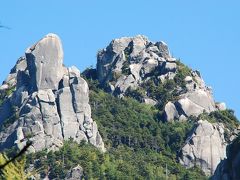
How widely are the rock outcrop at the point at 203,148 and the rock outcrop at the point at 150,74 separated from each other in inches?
305

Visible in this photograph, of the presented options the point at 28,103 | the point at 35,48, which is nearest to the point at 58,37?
the point at 35,48

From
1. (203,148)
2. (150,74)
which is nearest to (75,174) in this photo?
(203,148)

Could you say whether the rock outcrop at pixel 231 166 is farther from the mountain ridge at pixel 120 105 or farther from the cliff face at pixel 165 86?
the cliff face at pixel 165 86

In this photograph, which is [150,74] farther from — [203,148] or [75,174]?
[75,174]

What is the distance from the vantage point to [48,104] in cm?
11000

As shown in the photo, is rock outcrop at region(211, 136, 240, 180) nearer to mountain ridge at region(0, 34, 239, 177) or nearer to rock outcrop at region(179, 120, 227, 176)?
mountain ridge at region(0, 34, 239, 177)

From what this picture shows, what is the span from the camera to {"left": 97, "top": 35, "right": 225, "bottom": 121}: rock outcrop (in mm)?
121750

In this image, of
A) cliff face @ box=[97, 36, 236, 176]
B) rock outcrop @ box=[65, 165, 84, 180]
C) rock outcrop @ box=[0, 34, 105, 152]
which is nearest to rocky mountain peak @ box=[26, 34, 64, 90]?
rock outcrop @ box=[0, 34, 105, 152]

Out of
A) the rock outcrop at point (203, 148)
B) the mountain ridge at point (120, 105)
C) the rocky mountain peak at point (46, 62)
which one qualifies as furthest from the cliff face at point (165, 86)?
the rocky mountain peak at point (46, 62)

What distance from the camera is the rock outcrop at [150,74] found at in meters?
122

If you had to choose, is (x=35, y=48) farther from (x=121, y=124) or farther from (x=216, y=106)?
(x=216, y=106)

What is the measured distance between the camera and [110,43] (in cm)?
13600

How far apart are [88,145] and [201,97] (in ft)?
64.3

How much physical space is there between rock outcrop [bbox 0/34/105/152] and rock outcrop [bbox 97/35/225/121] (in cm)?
1007
